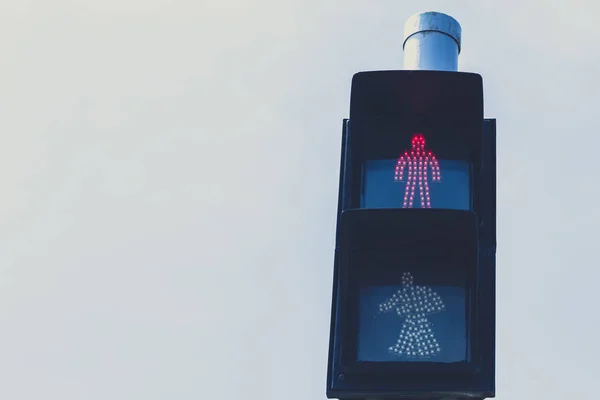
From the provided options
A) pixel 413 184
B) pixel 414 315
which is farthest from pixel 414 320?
pixel 413 184

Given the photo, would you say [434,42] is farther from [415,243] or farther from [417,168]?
[415,243]

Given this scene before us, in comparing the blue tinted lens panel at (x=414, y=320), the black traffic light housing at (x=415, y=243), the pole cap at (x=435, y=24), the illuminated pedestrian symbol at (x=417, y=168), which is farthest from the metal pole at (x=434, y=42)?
the blue tinted lens panel at (x=414, y=320)

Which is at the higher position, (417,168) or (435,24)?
(435,24)

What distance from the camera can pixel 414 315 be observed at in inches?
144

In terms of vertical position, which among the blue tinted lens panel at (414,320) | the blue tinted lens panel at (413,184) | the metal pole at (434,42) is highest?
the metal pole at (434,42)

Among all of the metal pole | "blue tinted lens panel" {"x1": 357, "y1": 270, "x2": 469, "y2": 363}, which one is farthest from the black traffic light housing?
the metal pole

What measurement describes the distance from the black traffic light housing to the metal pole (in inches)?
12.7

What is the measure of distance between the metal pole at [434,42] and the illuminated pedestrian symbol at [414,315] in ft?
3.51

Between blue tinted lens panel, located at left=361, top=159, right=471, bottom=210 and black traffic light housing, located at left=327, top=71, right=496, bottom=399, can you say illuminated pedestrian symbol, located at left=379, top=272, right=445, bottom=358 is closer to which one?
black traffic light housing, located at left=327, top=71, right=496, bottom=399

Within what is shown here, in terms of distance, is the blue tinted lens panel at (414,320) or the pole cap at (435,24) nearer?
the blue tinted lens panel at (414,320)

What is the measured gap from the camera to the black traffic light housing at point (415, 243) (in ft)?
11.3

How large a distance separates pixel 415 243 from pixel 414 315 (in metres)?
0.25

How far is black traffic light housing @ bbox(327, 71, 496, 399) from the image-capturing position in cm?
343

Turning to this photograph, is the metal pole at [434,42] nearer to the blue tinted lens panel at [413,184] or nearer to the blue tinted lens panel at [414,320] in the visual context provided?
the blue tinted lens panel at [413,184]
